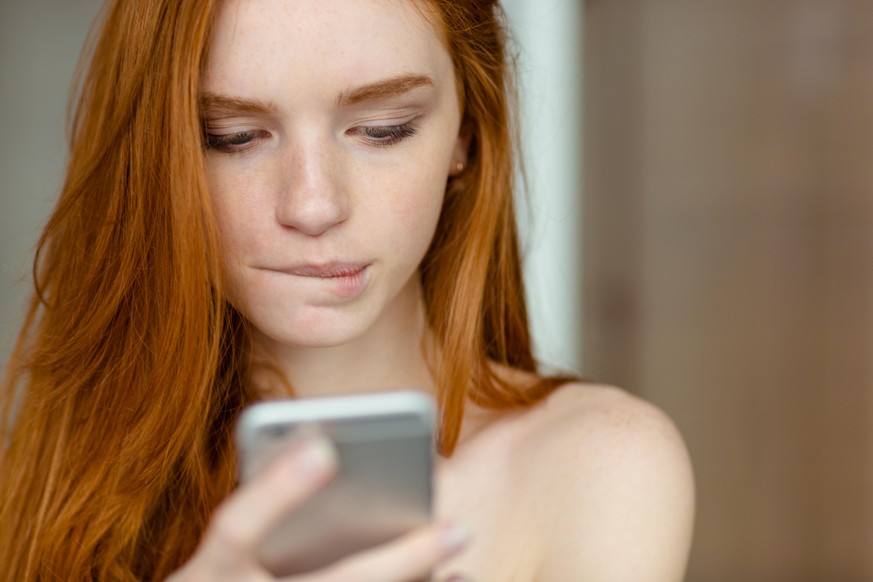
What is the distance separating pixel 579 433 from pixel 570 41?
2.31m

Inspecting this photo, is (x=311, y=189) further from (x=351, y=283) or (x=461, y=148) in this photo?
(x=461, y=148)

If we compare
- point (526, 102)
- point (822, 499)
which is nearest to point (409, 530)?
point (526, 102)

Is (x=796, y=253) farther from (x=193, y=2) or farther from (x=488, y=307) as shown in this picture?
(x=193, y=2)

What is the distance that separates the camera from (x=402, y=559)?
69cm

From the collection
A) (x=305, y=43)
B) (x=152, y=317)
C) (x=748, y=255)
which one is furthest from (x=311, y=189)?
(x=748, y=255)

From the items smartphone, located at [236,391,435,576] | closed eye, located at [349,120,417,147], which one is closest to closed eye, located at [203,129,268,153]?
closed eye, located at [349,120,417,147]

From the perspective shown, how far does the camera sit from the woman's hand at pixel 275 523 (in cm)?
66

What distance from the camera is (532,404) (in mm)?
1342

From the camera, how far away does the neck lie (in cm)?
132

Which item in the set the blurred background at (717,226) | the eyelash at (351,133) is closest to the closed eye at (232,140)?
the eyelash at (351,133)

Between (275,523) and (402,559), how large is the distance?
9 centimetres

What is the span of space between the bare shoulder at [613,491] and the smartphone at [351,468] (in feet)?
1.57

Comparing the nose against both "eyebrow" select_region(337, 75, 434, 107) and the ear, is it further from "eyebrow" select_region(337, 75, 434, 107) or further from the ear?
the ear

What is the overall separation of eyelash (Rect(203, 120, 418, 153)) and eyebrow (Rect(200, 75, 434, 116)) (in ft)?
0.10
